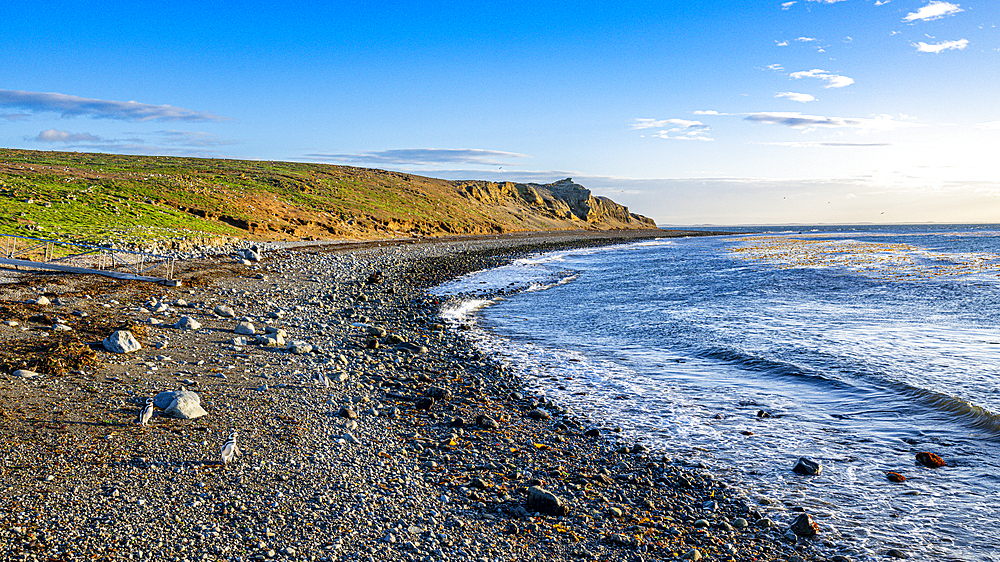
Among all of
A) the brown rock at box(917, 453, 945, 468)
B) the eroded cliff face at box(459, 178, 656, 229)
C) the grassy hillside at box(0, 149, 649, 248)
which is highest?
the eroded cliff face at box(459, 178, 656, 229)

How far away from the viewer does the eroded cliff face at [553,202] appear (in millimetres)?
146125

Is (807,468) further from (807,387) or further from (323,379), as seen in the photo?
(323,379)

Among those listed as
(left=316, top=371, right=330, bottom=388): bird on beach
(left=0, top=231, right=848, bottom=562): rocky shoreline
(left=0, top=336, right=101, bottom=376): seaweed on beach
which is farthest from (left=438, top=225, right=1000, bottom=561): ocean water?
(left=0, top=336, right=101, bottom=376): seaweed on beach

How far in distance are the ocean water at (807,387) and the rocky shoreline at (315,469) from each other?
3.03ft

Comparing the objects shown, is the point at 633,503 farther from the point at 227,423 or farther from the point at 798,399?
the point at 798,399

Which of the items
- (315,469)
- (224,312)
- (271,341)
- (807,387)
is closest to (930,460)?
(807,387)

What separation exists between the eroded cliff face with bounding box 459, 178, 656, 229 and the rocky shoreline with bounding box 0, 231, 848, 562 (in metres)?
127

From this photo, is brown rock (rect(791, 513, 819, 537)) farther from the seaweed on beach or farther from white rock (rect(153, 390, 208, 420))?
the seaweed on beach

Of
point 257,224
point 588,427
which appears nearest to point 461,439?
point 588,427

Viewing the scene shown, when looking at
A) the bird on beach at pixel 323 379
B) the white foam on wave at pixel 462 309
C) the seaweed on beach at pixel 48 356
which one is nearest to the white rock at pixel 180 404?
the seaweed on beach at pixel 48 356

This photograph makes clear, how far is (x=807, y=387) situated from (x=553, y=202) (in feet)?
517

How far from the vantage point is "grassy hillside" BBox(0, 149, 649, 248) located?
3416 cm

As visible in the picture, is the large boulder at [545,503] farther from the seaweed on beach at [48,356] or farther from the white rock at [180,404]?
the seaweed on beach at [48,356]

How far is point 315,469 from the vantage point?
22.7 feet
